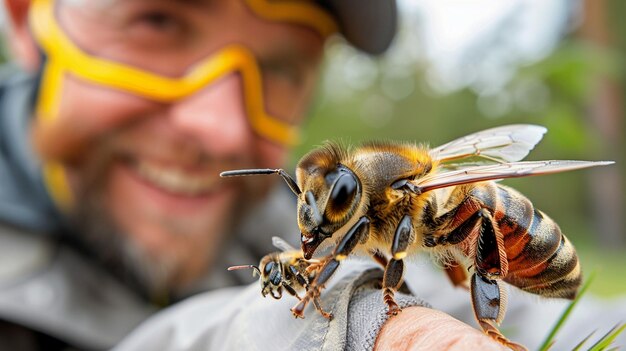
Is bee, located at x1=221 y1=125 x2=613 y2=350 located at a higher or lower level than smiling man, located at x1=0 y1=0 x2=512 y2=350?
higher

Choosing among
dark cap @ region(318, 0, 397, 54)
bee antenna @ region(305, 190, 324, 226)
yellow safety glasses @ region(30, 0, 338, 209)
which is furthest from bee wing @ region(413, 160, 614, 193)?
dark cap @ region(318, 0, 397, 54)


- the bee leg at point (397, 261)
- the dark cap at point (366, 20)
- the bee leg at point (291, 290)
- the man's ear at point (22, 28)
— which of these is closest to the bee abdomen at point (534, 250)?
the bee leg at point (397, 261)

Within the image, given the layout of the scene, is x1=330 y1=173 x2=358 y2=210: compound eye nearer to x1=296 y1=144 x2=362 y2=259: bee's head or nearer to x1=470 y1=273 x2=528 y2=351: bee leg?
x1=296 y1=144 x2=362 y2=259: bee's head

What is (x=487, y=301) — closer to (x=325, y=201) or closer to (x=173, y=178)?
(x=325, y=201)

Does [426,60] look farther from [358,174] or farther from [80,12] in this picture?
[358,174]

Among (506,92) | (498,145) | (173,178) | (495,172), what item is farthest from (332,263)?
(506,92)

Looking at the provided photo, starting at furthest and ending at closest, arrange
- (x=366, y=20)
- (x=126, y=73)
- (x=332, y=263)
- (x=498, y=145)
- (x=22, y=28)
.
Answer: (x=366, y=20), (x=22, y=28), (x=126, y=73), (x=498, y=145), (x=332, y=263)

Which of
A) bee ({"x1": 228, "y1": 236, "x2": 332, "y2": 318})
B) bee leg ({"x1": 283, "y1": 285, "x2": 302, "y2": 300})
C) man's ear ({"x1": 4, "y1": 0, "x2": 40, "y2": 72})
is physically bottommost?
man's ear ({"x1": 4, "y1": 0, "x2": 40, "y2": 72})
